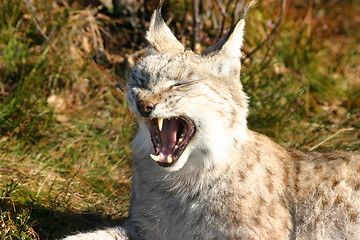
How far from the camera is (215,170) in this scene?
4.07m

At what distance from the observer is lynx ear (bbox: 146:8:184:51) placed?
4445 millimetres

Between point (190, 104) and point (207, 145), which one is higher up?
point (190, 104)

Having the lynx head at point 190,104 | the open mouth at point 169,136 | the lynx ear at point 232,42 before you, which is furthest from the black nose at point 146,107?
the lynx ear at point 232,42

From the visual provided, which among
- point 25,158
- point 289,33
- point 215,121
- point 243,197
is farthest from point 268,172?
point 289,33

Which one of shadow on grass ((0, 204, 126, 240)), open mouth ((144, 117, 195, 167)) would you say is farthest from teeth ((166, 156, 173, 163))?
shadow on grass ((0, 204, 126, 240))

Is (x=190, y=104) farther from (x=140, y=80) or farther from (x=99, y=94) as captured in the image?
(x=99, y=94)

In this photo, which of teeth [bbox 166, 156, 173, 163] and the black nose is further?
teeth [bbox 166, 156, 173, 163]

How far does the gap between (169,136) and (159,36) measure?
921mm

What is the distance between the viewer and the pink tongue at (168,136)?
393 cm

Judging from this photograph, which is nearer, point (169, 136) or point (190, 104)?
point (190, 104)

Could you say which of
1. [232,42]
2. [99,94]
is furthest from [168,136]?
[99,94]

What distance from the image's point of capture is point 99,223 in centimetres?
505

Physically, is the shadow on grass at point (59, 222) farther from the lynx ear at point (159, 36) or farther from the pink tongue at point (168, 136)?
the lynx ear at point (159, 36)

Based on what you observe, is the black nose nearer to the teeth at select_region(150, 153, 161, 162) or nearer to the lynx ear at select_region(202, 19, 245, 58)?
the teeth at select_region(150, 153, 161, 162)
